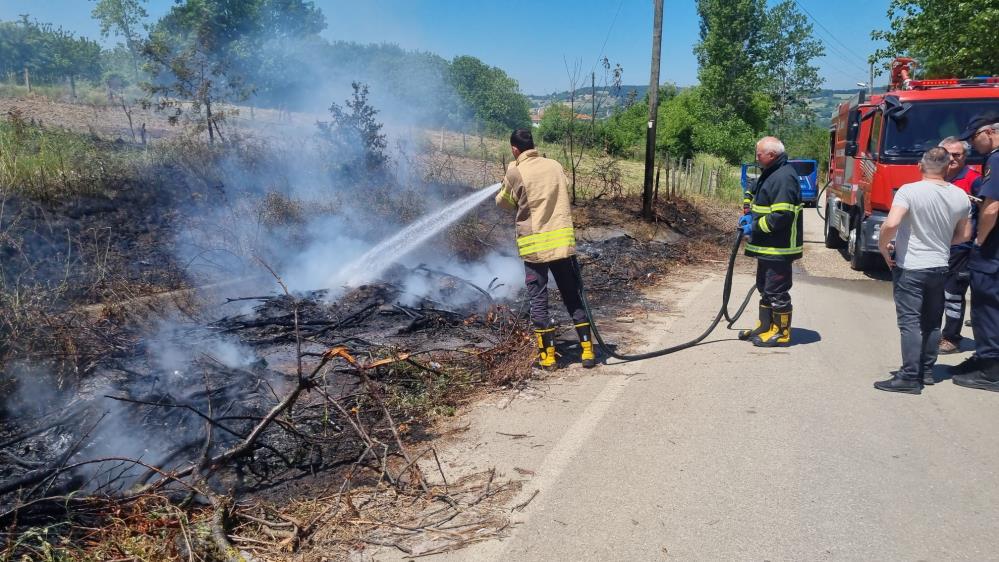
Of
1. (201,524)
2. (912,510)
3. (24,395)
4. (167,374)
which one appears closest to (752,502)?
(912,510)

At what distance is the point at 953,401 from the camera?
4715 millimetres

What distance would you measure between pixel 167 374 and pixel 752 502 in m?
4.00

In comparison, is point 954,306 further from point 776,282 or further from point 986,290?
point 776,282

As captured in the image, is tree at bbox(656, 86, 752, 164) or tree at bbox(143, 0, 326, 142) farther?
tree at bbox(656, 86, 752, 164)

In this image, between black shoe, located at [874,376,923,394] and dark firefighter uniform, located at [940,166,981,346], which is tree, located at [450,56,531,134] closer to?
dark firefighter uniform, located at [940,166,981,346]

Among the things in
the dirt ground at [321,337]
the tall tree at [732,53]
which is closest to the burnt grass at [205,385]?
the dirt ground at [321,337]

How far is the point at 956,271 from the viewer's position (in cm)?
574

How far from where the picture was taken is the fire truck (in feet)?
28.9

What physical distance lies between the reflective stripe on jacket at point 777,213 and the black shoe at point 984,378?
158 centimetres

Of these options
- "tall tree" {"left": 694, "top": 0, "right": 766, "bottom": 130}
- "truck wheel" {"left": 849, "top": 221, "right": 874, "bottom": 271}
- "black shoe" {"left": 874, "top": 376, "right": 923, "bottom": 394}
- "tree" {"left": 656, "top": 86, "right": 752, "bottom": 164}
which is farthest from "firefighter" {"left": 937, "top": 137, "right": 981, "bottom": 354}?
"tall tree" {"left": 694, "top": 0, "right": 766, "bottom": 130}

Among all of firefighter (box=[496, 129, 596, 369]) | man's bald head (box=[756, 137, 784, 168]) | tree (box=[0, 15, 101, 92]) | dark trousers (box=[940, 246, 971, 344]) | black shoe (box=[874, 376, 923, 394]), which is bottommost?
black shoe (box=[874, 376, 923, 394])

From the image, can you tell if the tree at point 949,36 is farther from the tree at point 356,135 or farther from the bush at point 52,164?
the bush at point 52,164

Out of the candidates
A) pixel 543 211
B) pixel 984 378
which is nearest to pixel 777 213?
pixel 984 378

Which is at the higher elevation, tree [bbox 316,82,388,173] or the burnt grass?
tree [bbox 316,82,388,173]
